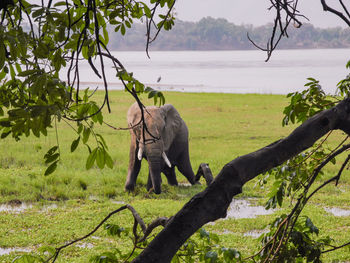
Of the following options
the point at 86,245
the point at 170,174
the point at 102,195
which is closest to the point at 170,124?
the point at 170,174

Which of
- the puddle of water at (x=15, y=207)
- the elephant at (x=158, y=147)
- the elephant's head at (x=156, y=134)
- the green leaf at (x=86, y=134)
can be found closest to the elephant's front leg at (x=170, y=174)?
the elephant at (x=158, y=147)

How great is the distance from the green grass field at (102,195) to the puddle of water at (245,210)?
0.61 feet

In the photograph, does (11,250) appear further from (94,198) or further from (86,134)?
(86,134)

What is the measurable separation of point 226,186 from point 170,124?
672cm

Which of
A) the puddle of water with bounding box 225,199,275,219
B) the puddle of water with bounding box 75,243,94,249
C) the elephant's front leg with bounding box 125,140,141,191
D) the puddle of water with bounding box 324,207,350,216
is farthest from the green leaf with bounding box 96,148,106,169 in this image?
the elephant's front leg with bounding box 125,140,141,191

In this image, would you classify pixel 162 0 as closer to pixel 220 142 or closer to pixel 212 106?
pixel 220 142

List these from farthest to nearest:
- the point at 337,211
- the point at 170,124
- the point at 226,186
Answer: the point at 170,124
the point at 337,211
the point at 226,186

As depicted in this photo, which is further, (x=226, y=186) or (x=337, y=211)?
(x=337, y=211)

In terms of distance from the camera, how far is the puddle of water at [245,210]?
6703 millimetres


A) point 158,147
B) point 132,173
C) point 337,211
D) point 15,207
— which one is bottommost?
point 15,207

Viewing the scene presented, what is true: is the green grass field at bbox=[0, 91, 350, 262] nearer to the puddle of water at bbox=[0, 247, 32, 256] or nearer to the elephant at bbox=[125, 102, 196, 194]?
the puddle of water at bbox=[0, 247, 32, 256]

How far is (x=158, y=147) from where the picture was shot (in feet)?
24.6

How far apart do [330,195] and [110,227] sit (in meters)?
5.96

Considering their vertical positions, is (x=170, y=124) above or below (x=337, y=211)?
above
